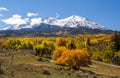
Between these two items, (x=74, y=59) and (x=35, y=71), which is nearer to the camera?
(x=35, y=71)

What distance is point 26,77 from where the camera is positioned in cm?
4075

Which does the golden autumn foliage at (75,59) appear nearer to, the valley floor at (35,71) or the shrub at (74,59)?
the shrub at (74,59)

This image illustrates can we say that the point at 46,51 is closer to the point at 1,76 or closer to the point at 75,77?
the point at 75,77

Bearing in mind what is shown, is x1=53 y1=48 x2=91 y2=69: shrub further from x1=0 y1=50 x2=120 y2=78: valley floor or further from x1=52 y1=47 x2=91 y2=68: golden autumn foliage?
x1=0 y1=50 x2=120 y2=78: valley floor

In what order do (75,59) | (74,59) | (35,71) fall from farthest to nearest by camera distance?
1. (75,59)
2. (74,59)
3. (35,71)

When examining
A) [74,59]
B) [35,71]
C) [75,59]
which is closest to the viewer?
[35,71]

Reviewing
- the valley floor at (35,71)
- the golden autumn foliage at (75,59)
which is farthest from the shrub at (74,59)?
the valley floor at (35,71)

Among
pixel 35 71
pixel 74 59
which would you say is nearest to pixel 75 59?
pixel 74 59

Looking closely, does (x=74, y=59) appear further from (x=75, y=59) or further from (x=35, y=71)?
(x=35, y=71)

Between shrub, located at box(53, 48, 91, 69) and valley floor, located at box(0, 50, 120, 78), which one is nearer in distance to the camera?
valley floor, located at box(0, 50, 120, 78)

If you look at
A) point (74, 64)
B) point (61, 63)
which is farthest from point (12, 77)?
point (61, 63)

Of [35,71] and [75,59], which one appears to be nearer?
[35,71]

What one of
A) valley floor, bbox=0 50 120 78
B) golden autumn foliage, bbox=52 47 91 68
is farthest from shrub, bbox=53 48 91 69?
valley floor, bbox=0 50 120 78

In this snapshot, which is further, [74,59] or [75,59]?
[75,59]
